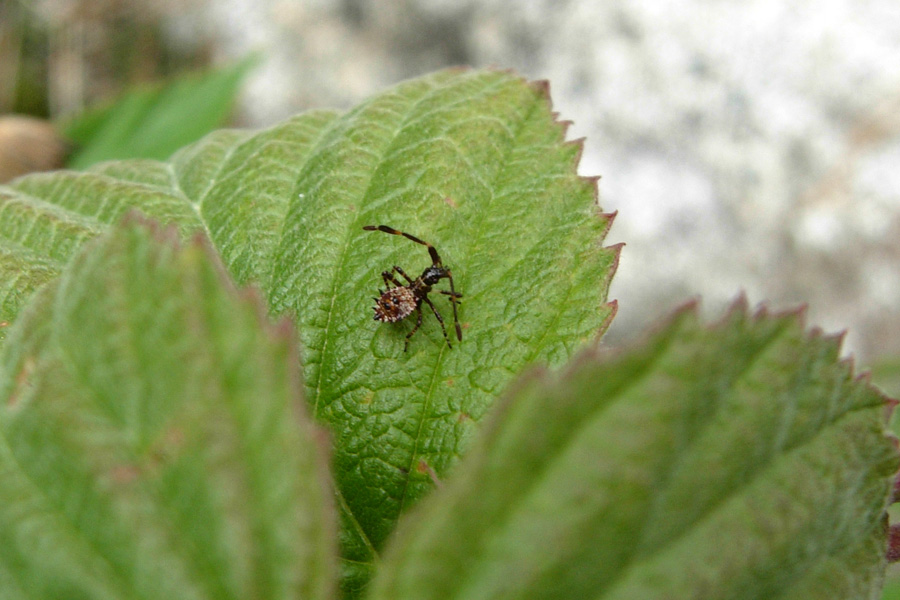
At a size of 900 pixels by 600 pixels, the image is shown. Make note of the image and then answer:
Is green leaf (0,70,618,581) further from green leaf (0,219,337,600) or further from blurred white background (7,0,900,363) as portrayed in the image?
blurred white background (7,0,900,363)

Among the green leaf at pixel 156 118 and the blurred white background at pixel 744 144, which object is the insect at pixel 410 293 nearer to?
the green leaf at pixel 156 118

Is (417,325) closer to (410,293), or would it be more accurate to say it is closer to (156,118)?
(410,293)

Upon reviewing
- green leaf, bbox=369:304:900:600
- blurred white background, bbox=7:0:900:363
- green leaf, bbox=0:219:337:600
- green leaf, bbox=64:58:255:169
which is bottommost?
green leaf, bbox=0:219:337:600

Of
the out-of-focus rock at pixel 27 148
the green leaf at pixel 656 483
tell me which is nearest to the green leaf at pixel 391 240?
the green leaf at pixel 656 483

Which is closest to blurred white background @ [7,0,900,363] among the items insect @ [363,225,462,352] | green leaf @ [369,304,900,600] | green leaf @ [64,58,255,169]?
green leaf @ [64,58,255,169]

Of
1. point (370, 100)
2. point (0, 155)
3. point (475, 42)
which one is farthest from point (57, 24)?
point (370, 100)
